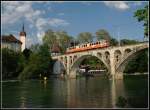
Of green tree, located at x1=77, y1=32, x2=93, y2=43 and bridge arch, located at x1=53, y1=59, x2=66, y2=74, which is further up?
green tree, located at x1=77, y1=32, x2=93, y2=43

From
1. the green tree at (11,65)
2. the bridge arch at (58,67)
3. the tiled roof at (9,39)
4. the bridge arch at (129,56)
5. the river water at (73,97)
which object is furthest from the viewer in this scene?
the tiled roof at (9,39)

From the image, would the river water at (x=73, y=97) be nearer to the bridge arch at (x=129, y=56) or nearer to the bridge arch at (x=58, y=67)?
the bridge arch at (x=129, y=56)

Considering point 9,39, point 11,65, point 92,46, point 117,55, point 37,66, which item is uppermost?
point 9,39

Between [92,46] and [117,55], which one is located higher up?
[92,46]

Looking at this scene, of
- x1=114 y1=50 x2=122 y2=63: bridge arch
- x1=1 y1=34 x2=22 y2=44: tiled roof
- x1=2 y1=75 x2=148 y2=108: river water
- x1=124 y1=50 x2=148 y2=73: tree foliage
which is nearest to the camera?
x1=2 y1=75 x2=148 y2=108: river water

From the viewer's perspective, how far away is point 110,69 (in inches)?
3349

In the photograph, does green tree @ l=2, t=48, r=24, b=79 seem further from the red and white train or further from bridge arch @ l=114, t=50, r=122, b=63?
bridge arch @ l=114, t=50, r=122, b=63

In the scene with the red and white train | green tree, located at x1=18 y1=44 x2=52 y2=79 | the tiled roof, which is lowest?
green tree, located at x1=18 y1=44 x2=52 y2=79

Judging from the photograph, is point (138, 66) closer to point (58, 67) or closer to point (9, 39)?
point (58, 67)

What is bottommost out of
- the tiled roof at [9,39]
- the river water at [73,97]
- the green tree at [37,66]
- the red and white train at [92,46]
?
the river water at [73,97]

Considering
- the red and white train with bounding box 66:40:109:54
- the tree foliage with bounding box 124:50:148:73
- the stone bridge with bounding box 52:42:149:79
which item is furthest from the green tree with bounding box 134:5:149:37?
the tree foliage with bounding box 124:50:148:73

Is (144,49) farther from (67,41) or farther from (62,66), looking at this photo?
(67,41)

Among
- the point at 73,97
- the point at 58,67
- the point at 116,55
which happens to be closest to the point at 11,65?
the point at 58,67

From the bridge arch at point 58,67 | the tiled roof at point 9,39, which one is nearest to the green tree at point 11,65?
the bridge arch at point 58,67
